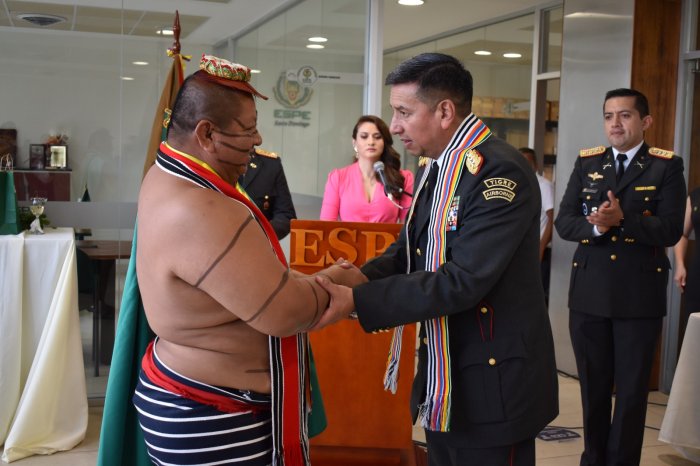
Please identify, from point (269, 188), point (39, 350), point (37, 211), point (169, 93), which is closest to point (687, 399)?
point (269, 188)

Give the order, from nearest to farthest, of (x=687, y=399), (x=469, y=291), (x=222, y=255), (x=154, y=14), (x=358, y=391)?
(x=222, y=255)
(x=469, y=291)
(x=358, y=391)
(x=687, y=399)
(x=154, y=14)

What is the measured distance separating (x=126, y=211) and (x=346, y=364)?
2.13m

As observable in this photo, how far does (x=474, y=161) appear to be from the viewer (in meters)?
1.96

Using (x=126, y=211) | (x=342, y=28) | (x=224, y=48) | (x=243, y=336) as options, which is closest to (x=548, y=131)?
(x=342, y=28)

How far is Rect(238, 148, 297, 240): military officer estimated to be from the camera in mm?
4211

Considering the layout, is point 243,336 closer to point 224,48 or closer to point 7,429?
point 7,429

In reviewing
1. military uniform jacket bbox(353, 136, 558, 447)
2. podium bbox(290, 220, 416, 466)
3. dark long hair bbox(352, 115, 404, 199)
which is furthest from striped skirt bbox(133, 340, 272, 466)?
dark long hair bbox(352, 115, 404, 199)

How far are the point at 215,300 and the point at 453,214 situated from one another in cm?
64

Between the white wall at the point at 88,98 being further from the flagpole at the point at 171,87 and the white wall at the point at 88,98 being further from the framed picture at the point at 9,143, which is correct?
the flagpole at the point at 171,87

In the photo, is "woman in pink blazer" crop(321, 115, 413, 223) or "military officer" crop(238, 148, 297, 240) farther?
"woman in pink blazer" crop(321, 115, 413, 223)

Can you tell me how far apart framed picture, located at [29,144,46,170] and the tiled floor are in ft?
4.51

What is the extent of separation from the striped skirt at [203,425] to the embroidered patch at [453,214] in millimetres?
610

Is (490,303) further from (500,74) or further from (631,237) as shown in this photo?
(500,74)

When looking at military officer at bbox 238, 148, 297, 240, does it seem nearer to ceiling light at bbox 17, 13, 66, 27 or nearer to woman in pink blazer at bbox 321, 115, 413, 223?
woman in pink blazer at bbox 321, 115, 413, 223
